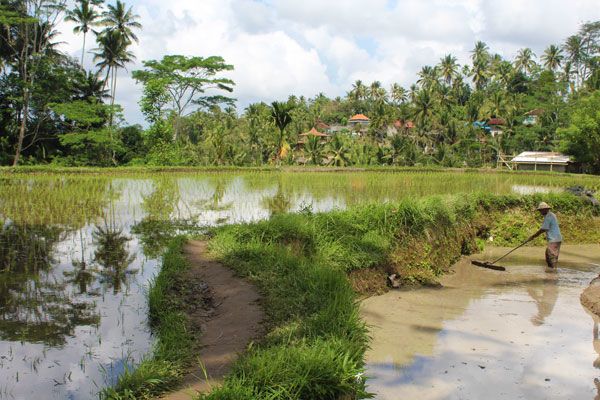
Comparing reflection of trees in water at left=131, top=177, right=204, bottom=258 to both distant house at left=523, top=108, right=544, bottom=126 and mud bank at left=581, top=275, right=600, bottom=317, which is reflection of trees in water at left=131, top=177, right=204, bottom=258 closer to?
mud bank at left=581, top=275, right=600, bottom=317

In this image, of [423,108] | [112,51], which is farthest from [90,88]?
[423,108]

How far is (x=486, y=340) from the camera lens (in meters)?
5.02

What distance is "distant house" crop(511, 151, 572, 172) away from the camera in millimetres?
33125

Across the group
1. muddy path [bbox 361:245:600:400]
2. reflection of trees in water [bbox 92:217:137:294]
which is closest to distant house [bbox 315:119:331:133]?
reflection of trees in water [bbox 92:217:137:294]

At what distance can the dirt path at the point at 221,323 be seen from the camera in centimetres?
341

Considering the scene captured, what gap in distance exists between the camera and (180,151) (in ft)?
91.4

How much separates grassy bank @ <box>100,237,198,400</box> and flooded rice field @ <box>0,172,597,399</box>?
0.66ft

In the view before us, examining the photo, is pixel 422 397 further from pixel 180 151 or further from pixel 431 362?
pixel 180 151

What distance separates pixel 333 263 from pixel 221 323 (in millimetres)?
2194

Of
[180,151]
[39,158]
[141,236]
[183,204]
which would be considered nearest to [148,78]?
[180,151]

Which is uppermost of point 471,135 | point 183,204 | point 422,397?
point 471,135

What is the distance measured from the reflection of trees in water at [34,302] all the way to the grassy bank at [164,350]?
0.67 meters

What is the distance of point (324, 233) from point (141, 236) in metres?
3.65

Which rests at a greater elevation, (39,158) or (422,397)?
(39,158)
